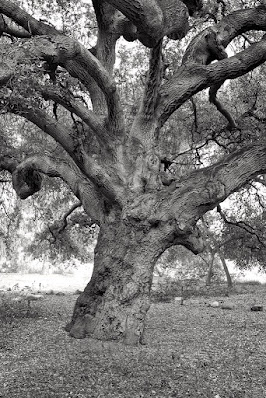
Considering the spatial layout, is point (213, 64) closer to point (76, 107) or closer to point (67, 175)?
point (76, 107)

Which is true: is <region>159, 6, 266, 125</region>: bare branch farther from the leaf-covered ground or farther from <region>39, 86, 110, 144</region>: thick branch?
→ the leaf-covered ground

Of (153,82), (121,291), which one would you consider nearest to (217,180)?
(153,82)

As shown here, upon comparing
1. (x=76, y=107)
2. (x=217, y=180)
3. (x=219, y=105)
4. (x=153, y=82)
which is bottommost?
(x=217, y=180)

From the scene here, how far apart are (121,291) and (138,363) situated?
4.87 ft

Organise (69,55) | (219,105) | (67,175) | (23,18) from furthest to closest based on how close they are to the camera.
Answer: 1. (219,105)
2. (67,175)
3. (23,18)
4. (69,55)

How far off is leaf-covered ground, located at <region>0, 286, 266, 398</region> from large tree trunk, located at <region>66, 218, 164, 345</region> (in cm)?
28

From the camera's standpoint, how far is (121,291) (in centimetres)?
719

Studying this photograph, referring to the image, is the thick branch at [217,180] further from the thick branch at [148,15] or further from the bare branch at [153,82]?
the thick branch at [148,15]

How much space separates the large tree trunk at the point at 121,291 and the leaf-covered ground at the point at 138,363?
0.92ft

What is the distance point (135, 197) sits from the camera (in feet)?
25.5

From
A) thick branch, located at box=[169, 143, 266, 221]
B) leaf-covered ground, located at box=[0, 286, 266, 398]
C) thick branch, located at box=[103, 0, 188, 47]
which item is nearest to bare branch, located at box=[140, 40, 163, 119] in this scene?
thick branch, located at box=[103, 0, 188, 47]

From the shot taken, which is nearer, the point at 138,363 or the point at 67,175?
the point at 138,363

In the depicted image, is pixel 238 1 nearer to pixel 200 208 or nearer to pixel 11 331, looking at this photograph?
pixel 200 208

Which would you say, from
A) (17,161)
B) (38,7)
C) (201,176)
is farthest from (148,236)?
(38,7)
